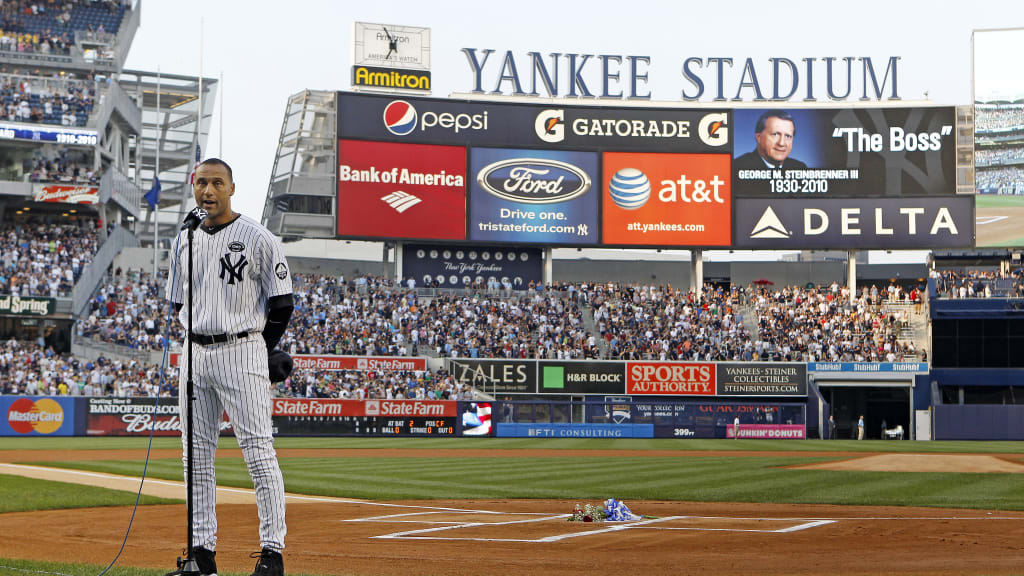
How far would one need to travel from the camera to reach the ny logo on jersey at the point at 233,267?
676 centimetres

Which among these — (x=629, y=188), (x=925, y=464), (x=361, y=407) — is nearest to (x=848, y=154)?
(x=629, y=188)

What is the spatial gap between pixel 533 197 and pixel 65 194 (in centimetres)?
2101

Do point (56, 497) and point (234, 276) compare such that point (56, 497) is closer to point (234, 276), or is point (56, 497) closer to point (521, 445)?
→ point (234, 276)

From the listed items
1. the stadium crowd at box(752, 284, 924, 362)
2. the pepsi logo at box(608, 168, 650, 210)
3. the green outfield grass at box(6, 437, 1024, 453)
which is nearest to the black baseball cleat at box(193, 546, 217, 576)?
the green outfield grass at box(6, 437, 1024, 453)

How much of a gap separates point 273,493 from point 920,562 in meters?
5.71

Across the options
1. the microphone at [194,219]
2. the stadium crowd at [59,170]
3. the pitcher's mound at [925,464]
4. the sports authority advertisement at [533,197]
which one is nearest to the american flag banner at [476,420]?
the sports authority advertisement at [533,197]

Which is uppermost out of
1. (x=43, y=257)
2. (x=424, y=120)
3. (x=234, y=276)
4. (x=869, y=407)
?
(x=424, y=120)

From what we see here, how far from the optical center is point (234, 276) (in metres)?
6.76

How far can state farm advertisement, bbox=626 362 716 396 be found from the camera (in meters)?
47.6

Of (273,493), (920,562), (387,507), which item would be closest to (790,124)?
(387,507)

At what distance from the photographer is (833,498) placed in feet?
57.4

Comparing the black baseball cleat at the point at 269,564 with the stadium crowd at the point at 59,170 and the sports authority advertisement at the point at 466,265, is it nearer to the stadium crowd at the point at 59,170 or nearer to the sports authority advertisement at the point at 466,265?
the stadium crowd at the point at 59,170

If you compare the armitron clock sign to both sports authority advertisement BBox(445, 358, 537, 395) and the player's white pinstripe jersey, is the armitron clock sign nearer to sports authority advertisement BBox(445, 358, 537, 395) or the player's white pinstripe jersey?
sports authority advertisement BBox(445, 358, 537, 395)

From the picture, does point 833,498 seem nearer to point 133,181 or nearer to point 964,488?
point 964,488
